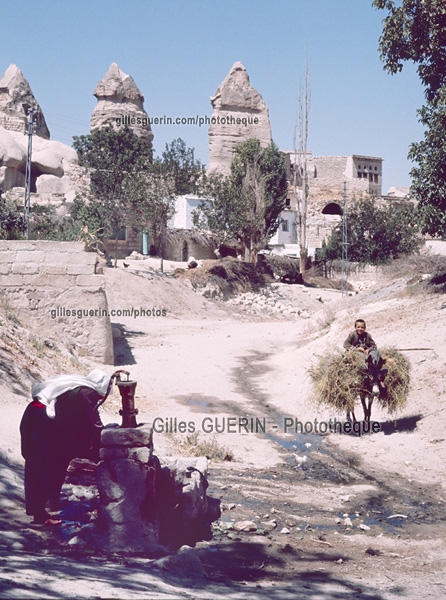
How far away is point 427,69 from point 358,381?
34.0 feet

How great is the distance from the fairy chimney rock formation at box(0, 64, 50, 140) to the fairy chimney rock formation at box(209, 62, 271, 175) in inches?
634

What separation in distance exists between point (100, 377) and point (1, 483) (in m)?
1.45

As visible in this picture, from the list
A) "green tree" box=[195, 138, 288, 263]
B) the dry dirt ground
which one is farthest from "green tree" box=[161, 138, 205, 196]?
the dry dirt ground

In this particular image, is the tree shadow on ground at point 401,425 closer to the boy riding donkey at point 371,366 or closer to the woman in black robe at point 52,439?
the boy riding donkey at point 371,366

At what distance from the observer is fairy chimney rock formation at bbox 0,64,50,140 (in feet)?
185

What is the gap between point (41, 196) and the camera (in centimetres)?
4678

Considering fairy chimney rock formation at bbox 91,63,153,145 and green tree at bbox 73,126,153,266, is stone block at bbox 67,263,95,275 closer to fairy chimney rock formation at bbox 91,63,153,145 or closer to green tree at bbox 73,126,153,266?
green tree at bbox 73,126,153,266

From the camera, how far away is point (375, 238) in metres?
51.9

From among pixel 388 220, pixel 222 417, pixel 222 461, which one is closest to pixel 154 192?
pixel 388 220

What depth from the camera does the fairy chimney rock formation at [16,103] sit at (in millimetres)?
56344

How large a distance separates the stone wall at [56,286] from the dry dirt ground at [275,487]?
1747 mm

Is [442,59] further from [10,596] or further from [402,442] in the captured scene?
[10,596]

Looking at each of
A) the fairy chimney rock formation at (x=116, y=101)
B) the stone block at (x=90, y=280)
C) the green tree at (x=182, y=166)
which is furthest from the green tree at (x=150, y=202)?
the fairy chimney rock formation at (x=116, y=101)

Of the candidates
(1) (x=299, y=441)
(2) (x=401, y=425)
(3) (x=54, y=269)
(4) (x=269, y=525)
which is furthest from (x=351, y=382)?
(3) (x=54, y=269)
